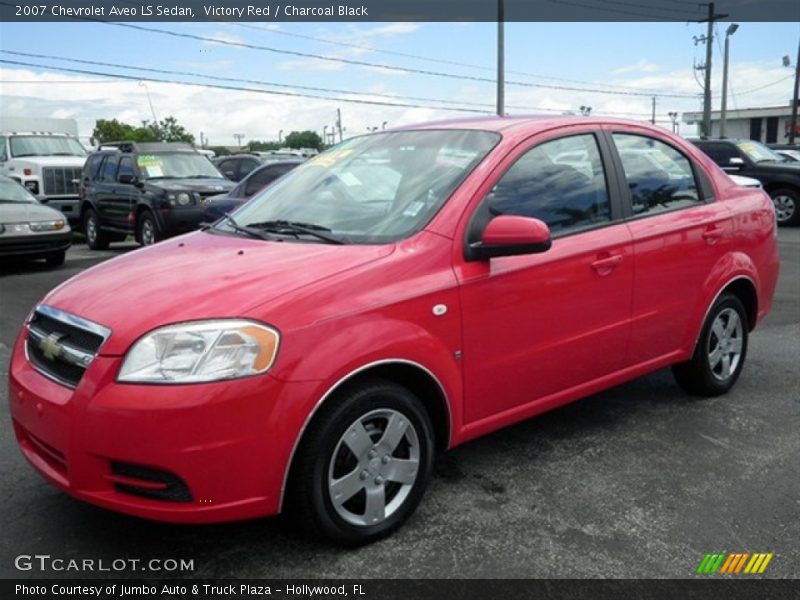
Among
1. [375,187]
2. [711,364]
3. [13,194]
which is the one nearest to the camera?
[375,187]

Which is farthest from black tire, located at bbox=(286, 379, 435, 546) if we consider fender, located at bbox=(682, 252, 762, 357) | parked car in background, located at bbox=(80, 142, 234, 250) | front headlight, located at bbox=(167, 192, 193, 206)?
front headlight, located at bbox=(167, 192, 193, 206)

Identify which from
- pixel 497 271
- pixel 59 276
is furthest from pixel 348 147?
pixel 59 276

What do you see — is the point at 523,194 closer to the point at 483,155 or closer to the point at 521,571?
the point at 483,155

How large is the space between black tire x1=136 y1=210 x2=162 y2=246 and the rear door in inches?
372

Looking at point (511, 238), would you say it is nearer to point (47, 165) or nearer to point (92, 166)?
point (92, 166)

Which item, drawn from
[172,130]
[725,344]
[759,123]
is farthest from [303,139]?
[725,344]

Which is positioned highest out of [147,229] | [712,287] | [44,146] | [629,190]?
[44,146]

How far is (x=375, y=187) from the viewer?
12.1 feet

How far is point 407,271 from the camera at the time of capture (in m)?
3.10

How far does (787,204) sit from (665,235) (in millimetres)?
13120

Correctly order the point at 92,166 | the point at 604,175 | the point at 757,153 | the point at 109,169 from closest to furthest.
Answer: the point at 604,175
the point at 109,169
the point at 92,166
the point at 757,153

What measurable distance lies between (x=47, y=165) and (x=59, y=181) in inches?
15.8

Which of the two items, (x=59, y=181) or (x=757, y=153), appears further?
(x=59, y=181)

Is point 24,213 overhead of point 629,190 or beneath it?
beneath
